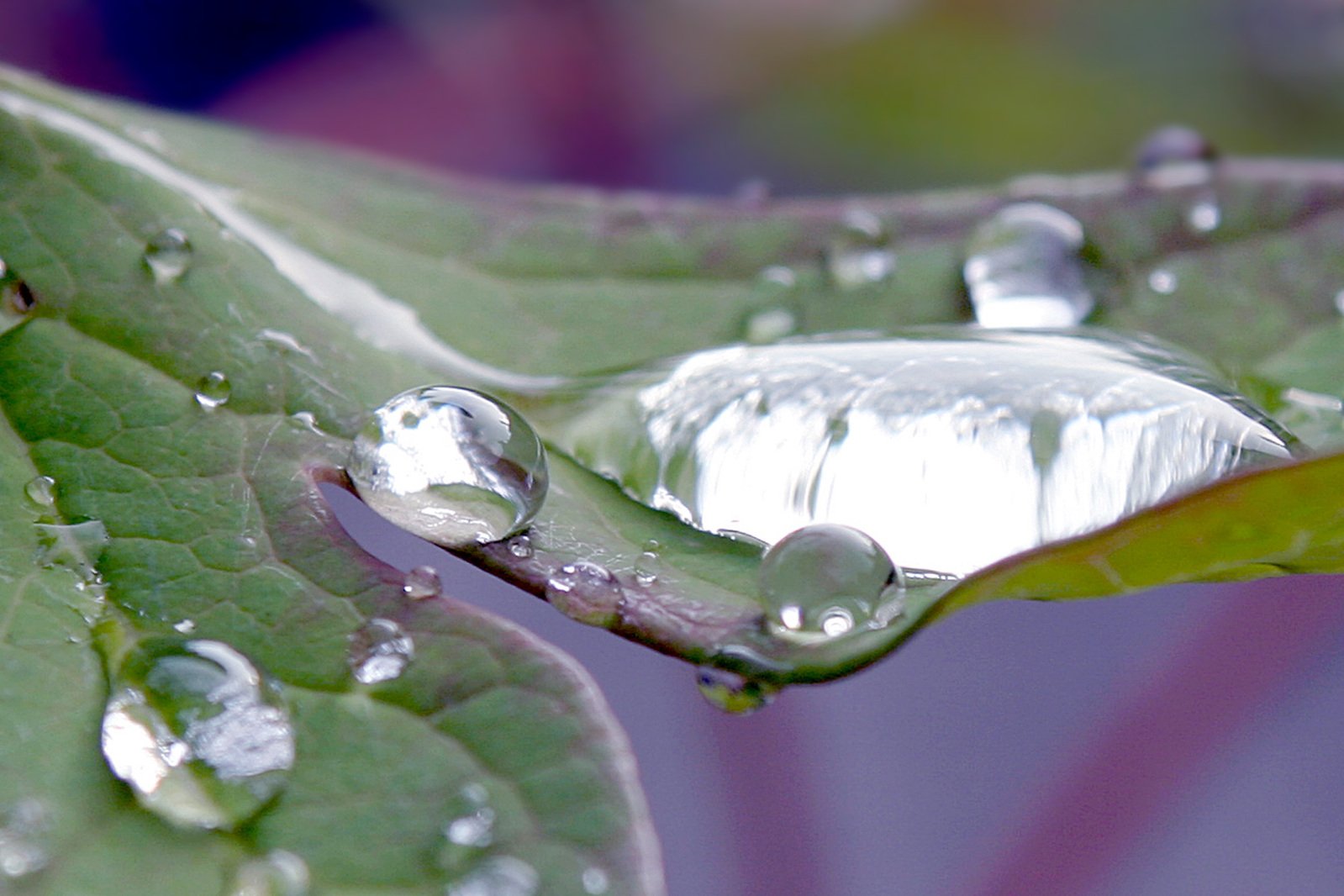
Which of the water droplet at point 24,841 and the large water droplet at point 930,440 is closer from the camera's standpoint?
the water droplet at point 24,841

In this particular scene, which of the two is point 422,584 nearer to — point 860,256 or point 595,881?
point 595,881

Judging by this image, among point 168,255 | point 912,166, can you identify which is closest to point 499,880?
point 168,255

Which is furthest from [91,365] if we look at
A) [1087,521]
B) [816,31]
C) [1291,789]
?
[816,31]

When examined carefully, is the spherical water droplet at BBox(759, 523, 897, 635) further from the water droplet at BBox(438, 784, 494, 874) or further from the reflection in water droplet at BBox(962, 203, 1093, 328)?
the reflection in water droplet at BBox(962, 203, 1093, 328)

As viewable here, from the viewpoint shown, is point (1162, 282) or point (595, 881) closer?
point (595, 881)

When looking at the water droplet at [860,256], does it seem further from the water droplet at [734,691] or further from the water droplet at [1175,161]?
the water droplet at [734,691]

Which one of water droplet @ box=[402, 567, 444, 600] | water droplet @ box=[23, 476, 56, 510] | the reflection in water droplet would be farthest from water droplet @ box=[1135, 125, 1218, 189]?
water droplet @ box=[23, 476, 56, 510]

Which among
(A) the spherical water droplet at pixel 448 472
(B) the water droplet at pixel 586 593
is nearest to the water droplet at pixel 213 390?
(A) the spherical water droplet at pixel 448 472
